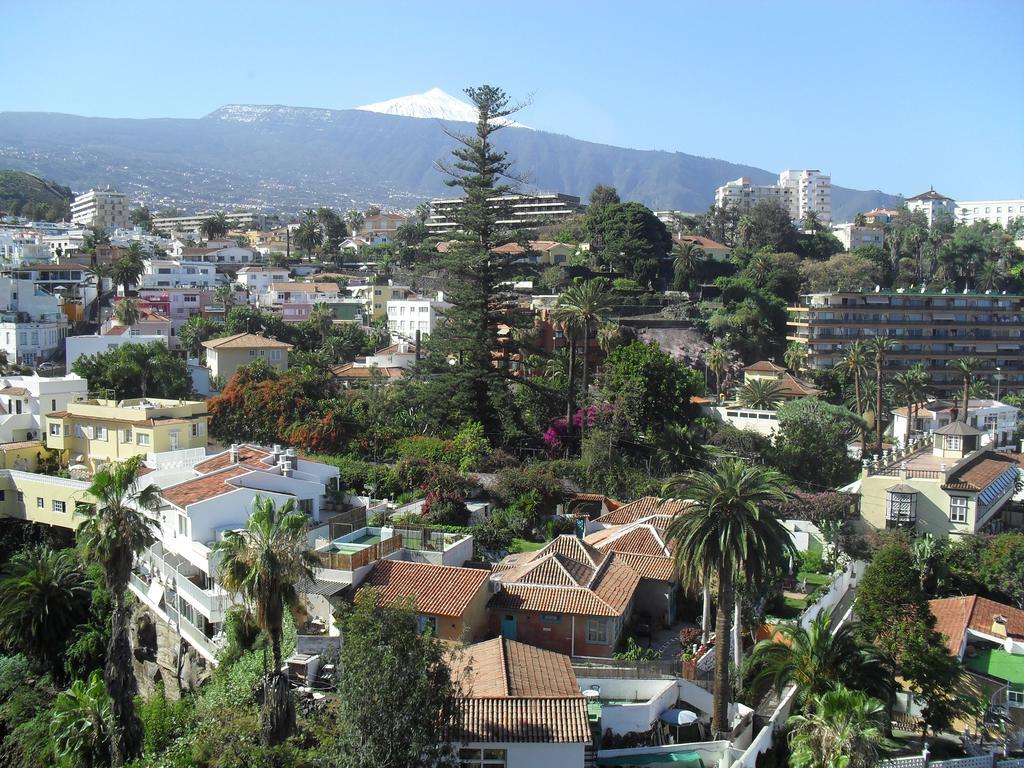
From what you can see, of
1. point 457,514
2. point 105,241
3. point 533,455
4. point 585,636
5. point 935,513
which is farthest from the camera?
point 105,241

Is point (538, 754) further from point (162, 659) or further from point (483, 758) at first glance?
point (162, 659)

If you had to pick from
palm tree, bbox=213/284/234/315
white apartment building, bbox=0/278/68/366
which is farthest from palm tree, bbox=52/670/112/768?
palm tree, bbox=213/284/234/315

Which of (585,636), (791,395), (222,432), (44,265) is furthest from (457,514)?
(44,265)

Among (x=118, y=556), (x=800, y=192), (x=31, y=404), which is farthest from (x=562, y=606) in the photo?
(x=800, y=192)

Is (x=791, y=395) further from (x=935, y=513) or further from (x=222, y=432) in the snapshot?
(x=222, y=432)

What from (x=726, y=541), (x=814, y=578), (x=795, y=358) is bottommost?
(x=814, y=578)
